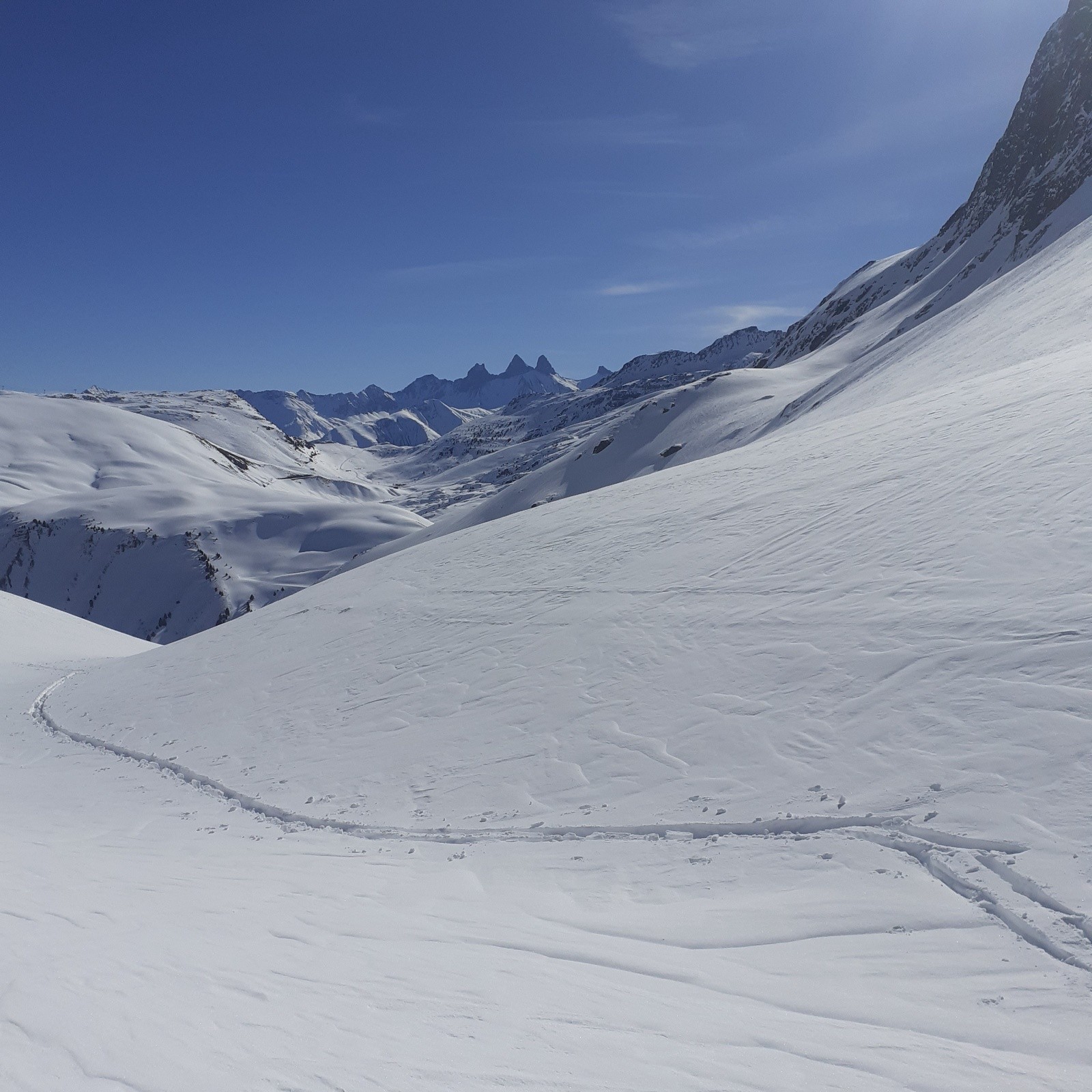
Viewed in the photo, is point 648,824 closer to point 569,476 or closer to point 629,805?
point 629,805

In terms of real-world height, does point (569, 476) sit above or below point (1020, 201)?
below

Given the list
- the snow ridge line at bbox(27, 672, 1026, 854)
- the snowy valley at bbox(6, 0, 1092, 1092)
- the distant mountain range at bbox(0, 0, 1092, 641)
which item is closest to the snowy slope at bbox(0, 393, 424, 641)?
the distant mountain range at bbox(0, 0, 1092, 641)

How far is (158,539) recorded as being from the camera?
301 ft

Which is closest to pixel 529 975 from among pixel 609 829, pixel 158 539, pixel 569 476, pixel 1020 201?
pixel 609 829

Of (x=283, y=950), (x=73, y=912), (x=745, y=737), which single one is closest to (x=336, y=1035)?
(x=283, y=950)

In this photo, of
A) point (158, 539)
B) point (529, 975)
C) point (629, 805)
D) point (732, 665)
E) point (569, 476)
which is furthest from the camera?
point (158, 539)

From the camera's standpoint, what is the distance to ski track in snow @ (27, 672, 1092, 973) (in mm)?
4898

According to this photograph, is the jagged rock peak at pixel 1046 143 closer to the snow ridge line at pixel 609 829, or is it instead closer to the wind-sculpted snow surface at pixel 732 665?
the wind-sculpted snow surface at pixel 732 665

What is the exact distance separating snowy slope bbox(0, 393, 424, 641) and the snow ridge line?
248 feet

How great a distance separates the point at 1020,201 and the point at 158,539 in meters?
116

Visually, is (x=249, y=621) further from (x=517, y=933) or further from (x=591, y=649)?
(x=517, y=933)

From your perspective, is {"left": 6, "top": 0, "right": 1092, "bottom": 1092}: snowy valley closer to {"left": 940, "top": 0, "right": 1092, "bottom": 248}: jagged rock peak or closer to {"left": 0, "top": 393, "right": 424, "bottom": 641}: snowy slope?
{"left": 0, "top": 393, "right": 424, "bottom": 641}: snowy slope

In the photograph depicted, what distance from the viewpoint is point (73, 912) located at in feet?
19.9

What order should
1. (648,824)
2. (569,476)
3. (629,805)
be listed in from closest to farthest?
(648,824) → (629,805) → (569,476)
